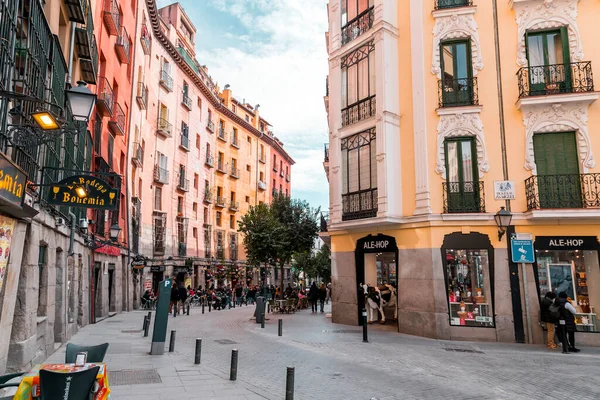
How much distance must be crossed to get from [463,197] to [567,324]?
4930 mm

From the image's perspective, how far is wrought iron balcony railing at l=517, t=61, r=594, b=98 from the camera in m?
15.1

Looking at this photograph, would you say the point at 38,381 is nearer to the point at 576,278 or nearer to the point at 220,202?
the point at 576,278

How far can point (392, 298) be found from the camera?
1938 centimetres

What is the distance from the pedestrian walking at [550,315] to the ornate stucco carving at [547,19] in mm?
7796

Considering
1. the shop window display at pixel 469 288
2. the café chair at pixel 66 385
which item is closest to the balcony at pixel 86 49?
the café chair at pixel 66 385

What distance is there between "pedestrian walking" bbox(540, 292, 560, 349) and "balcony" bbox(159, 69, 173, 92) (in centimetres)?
2910

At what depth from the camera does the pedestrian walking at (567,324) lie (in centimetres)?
1270

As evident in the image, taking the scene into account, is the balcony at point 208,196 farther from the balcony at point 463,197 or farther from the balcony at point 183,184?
the balcony at point 463,197

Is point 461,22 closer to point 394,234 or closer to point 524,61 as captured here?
point 524,61

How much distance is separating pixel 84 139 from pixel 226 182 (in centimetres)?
3152

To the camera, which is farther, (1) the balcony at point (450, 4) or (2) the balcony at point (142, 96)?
(2) the balcony at point (142, 96)

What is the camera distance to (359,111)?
61.2 ft

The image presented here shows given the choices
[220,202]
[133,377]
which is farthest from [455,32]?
[220,202]

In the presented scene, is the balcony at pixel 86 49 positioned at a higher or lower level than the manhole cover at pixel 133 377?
higher
